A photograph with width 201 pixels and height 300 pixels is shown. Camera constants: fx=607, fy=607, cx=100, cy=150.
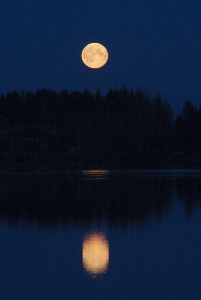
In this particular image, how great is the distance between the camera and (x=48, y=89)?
110250 millimetres

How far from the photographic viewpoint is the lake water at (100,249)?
417 inches

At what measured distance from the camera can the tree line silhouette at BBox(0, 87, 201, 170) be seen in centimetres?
7424

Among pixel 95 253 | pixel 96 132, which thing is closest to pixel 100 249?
pixel 95 253

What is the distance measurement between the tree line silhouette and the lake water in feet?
145

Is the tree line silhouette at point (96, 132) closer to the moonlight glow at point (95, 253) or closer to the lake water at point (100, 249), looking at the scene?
the lake water at point (100, 249)

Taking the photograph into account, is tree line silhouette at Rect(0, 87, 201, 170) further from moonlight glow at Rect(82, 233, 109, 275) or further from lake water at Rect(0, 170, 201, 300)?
moonlight glow at Rect(82, 233, 109, 275)

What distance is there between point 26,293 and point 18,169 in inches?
2039

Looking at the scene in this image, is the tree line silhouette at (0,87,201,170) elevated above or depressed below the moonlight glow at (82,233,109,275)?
above

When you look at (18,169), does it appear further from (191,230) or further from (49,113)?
(191,230)

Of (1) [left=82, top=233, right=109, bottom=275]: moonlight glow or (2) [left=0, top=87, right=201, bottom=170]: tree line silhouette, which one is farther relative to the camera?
(2) [left=0, top=87, right=201, bottom=170]: tree line silhouette

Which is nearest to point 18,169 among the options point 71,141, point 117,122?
point 71,141

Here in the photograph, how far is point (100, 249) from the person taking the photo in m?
14.1

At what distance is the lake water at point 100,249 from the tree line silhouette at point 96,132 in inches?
1738

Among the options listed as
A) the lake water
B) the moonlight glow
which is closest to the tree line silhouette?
the lake water
